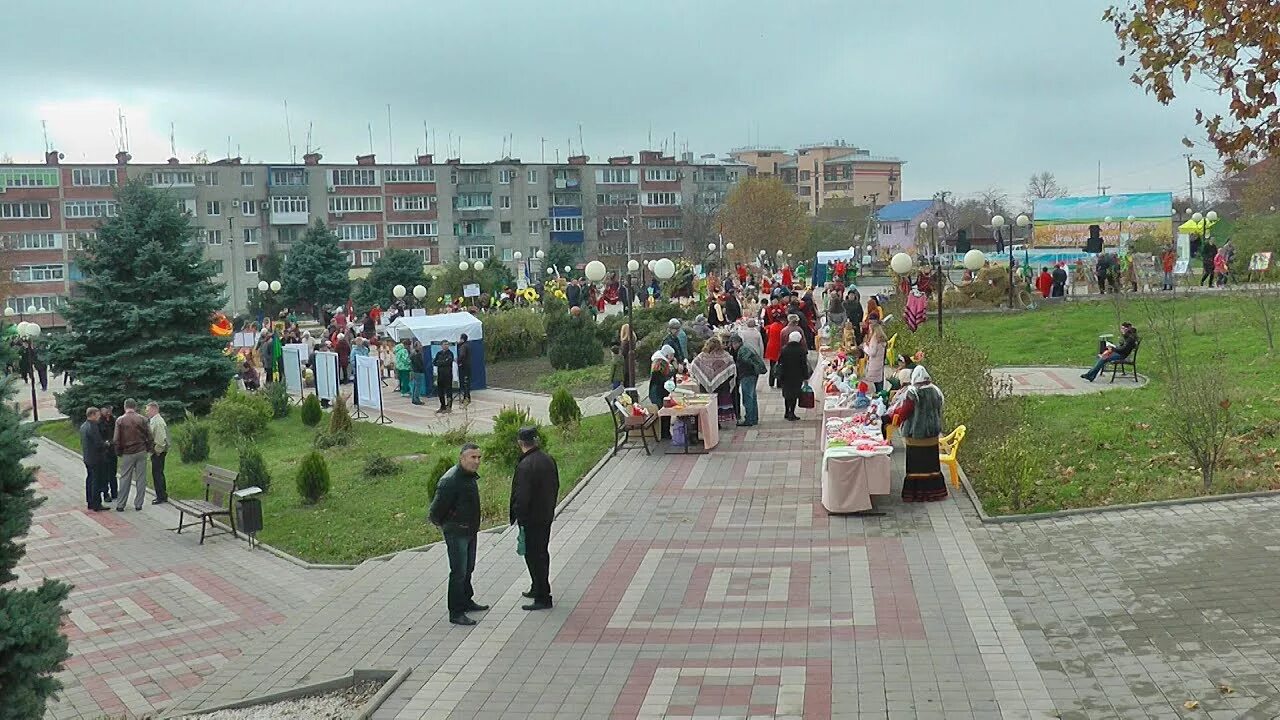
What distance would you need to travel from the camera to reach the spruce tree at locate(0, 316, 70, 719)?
6621mm

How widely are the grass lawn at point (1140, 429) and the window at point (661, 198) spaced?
71364mm

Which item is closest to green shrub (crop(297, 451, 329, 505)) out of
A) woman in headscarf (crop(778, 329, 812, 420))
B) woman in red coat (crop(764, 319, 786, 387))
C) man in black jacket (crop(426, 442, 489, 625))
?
man in black jacket (crop(426, 442, 489, 625))

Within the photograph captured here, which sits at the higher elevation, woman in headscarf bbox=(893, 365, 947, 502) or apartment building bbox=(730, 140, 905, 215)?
apartment building bbox=(730, 140, 905, 215)

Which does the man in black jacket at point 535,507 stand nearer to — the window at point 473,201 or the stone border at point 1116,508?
the stone border at point 1116,508

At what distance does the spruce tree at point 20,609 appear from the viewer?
21.7 ft

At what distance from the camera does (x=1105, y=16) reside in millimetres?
9227

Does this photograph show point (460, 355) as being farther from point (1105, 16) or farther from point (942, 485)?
point (1105, 16)

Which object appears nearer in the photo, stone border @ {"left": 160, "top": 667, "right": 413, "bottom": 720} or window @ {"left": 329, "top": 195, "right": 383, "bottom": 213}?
stone border @ {"left": 160, "top": 667, "right": 413, "bottom": 720}

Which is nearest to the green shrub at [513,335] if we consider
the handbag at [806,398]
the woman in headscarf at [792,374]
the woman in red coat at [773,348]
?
the woman in red coat at [773,348]

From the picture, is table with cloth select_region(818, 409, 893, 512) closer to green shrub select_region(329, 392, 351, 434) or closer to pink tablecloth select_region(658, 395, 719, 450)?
pink tablecloth select_region(658, 395, 719, 450)

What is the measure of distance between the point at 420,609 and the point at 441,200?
7958 centimetres

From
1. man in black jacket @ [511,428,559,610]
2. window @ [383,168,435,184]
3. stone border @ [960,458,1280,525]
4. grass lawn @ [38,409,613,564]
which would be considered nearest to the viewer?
man in black jacket @ [511,428,559,610]

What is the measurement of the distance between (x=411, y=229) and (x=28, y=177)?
23700 millimetres

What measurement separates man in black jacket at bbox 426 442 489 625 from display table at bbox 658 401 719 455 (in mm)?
6677
